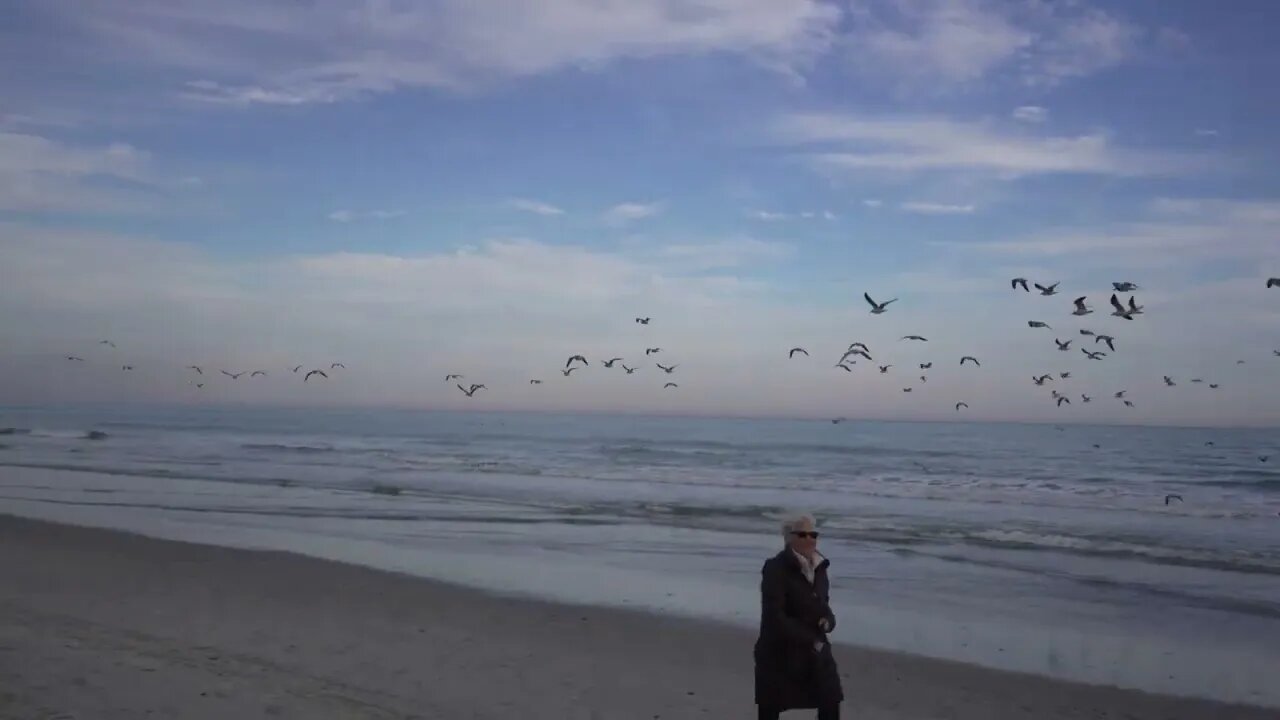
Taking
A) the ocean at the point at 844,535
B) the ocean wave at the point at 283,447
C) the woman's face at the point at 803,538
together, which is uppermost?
Result: the woman's face at the point at 803,538

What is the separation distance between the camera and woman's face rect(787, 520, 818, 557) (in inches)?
239

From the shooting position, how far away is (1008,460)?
57.6 meters

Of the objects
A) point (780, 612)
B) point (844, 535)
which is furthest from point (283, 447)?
point (780, 612)

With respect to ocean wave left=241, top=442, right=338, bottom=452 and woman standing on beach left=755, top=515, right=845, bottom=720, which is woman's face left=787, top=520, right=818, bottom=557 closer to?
woman standing on beach left=755, top=515, right=845, bottom=720

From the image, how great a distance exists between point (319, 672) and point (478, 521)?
1477cm

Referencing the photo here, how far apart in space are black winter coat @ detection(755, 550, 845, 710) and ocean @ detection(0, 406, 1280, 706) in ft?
18.8

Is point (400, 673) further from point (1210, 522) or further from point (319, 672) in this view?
point (1210, 522)

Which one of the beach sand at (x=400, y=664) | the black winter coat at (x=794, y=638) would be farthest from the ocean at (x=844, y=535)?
the black winter coat at (x=794, y=638)

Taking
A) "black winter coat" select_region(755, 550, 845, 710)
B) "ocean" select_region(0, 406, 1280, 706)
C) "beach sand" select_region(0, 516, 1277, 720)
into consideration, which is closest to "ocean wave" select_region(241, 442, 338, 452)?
"ocean" select_region(0, 406, 1280, 706)

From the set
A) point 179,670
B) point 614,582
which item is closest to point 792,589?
point 179,670

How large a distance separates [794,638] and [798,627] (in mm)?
68

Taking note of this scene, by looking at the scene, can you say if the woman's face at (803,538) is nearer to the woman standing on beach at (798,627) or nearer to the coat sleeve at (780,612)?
the woman standing on beach at (798,627)

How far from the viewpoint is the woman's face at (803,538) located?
607 cm

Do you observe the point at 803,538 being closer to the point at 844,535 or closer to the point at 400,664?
the point at 400,664
